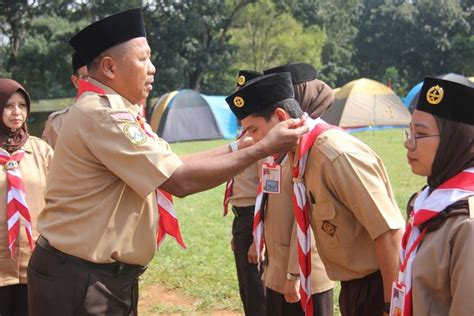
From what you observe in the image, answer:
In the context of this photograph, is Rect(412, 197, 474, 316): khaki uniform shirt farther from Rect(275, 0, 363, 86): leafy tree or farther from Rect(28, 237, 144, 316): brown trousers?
Rect(275, 0, 363, 86): leafy tree

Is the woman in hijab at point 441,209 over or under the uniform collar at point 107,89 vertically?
under

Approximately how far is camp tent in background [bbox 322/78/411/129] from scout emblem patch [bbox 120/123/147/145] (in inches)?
785

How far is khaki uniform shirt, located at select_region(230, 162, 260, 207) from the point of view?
4.37m

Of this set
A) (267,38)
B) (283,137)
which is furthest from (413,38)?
(283,137)

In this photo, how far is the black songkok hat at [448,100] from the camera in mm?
2049

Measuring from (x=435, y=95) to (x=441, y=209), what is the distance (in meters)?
0.44

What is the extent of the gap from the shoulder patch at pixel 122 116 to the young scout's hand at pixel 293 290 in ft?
4.22

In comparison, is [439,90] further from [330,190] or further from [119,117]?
[119,117]

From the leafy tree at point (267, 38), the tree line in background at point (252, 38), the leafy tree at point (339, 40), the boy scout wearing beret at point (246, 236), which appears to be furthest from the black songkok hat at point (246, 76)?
the leafy tree at point (339, 40)

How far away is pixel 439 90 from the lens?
2.11m

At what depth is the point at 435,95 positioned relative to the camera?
6.92ft

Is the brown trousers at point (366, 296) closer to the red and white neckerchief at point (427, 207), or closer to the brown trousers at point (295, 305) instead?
the brown trousers at point (295, 305)

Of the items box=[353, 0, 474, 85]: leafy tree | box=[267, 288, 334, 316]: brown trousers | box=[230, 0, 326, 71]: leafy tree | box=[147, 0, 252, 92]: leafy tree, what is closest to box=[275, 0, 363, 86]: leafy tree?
box=[353, 0, 474, 85]: leafy tree

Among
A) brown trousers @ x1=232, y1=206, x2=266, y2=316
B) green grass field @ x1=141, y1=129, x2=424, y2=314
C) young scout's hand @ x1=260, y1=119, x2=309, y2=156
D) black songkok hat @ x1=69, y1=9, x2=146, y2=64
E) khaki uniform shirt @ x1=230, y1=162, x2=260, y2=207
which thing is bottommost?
green grass field @ x1=141, y1=129, x2=424, y2=314
